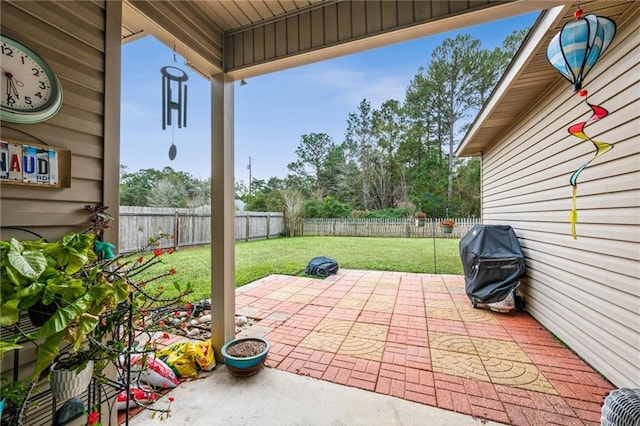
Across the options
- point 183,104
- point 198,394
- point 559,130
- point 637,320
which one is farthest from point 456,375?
point 183,104

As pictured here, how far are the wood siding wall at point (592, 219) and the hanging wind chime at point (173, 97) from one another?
3.06 metres

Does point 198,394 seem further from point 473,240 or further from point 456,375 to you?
point 473,240

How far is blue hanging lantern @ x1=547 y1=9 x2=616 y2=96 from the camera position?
1.49 m

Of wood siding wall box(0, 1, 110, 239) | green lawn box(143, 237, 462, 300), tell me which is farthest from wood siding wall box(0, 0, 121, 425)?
green lawn box(143, 237, 462, 300)

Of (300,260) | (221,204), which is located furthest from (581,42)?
(300,260)

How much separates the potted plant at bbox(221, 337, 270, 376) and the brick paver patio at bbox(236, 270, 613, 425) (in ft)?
0.67

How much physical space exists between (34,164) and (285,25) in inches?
66.3

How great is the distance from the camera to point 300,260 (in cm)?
647

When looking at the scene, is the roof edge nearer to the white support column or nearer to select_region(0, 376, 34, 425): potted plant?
the white support column

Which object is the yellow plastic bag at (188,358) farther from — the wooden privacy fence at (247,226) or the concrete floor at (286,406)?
the wooden privacy fence at (247,226)

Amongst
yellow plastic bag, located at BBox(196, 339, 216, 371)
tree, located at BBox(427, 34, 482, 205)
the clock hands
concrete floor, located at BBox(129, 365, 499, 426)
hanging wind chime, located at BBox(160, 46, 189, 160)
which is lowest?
concrete floor, located at BBox(129, 365, 499, 426)

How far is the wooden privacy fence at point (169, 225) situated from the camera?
5387 millimetres

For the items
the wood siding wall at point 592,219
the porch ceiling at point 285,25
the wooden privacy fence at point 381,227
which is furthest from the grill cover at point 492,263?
the wooden privacy fence at point 381,227

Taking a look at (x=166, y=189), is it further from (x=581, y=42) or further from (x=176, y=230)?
(x=581, y=42)
